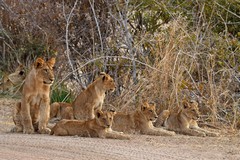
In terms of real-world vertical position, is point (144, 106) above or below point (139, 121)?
above

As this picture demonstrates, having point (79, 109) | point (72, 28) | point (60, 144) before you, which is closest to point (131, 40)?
point (72, 28)

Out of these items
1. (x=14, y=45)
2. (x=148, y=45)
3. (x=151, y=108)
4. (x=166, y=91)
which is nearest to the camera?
(x=151, y=108)

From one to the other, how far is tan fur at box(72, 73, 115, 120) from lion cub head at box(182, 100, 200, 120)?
1.34 metres

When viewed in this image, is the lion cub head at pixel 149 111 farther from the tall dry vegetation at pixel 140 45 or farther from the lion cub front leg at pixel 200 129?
the tall dry vegetation at pixel 140 45

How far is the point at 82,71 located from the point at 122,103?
6.22ft

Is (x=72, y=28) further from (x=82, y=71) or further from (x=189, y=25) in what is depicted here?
(x=189, y=25)

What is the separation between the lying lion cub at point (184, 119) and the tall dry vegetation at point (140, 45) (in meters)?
0.39

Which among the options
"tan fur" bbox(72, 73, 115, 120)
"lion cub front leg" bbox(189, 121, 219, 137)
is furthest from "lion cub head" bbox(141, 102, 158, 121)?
"tan fur" bbox(72, 73, 115, 120)

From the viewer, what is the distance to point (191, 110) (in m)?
14.1

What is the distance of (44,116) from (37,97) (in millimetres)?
318

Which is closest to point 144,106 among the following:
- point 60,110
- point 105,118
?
point 105,118

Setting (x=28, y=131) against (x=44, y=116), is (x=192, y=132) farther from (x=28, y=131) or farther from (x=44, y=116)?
(x=28, y=131)

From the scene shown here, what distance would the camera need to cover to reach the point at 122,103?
50.9 feet

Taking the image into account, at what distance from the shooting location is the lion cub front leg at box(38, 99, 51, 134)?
12.9 metres
